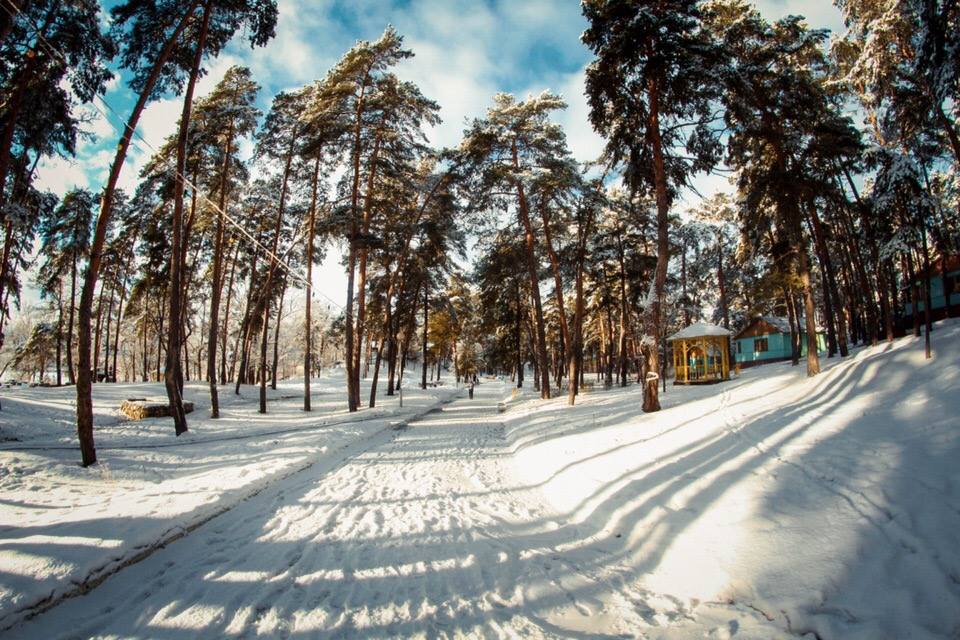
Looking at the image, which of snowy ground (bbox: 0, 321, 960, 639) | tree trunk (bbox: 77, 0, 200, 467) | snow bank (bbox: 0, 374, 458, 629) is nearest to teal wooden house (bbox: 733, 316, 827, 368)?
snowy ground (bbox: 0, 321, 960, 639)

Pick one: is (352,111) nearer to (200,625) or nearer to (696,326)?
(200,625)

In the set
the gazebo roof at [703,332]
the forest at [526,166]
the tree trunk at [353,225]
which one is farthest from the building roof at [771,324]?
the tree trunk at [353,225]

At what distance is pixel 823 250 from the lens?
14.6 m

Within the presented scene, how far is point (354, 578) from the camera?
3754 mm

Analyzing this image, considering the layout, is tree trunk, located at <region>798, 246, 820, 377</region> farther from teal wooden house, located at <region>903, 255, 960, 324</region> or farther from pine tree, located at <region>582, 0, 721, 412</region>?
teal wooden house, located at <region>903, 255, 960, 324</region>

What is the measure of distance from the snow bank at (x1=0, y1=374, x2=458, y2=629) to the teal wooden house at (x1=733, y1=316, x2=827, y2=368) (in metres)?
34.6

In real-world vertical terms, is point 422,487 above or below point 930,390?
below

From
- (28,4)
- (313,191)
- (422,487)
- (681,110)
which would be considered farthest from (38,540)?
(313,191)

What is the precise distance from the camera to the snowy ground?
3.04 meters

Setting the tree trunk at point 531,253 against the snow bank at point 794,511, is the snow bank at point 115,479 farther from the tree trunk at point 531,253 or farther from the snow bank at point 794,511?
the tree trunk at point 531,253

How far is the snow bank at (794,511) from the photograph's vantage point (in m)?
3.00

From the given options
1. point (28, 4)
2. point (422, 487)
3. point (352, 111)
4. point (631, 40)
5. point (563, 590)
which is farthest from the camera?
point (352, 111)

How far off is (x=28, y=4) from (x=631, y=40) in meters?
13.6

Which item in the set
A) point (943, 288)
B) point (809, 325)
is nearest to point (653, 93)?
point (809, 325)
